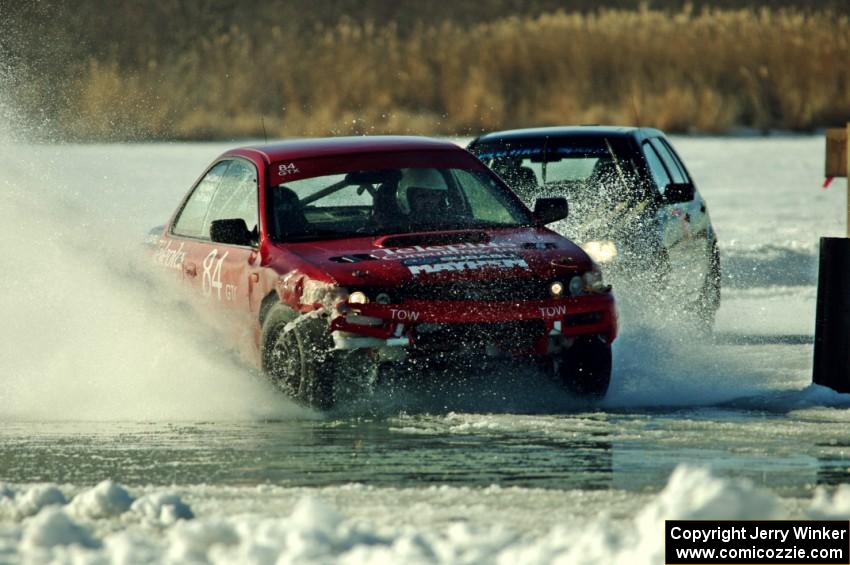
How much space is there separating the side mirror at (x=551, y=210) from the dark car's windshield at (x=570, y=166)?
249 centimetres

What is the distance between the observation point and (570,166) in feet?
41.7

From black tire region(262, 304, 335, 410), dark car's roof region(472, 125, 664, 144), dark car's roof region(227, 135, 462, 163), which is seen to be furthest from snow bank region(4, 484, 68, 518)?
dark car's roof region(472, 125, 664, 144)

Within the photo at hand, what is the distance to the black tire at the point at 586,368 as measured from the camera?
28.4 ft

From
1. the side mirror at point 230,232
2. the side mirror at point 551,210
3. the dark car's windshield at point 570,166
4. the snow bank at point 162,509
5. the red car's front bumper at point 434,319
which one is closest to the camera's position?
the snow bank at point 162,509

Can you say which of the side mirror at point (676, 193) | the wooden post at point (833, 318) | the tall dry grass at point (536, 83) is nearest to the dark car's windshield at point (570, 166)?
the side mirror at point (676, 193)

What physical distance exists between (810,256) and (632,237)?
6.66m

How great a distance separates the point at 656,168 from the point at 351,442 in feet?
18.0

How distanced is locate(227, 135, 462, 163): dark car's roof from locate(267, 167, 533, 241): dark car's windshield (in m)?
0.14

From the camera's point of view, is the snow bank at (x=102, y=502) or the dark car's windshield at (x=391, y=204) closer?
the snow bank at (x=102, y=502)

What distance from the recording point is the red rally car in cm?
834

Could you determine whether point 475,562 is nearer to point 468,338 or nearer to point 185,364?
point 468,338

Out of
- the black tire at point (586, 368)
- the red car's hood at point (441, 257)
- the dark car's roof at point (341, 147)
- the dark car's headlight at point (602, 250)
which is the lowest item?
the black tire at point (586, 368)

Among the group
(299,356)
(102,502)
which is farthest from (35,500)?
(299,356)

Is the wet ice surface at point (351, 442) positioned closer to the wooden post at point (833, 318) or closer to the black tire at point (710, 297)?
the wooden post at point (833, 318)
